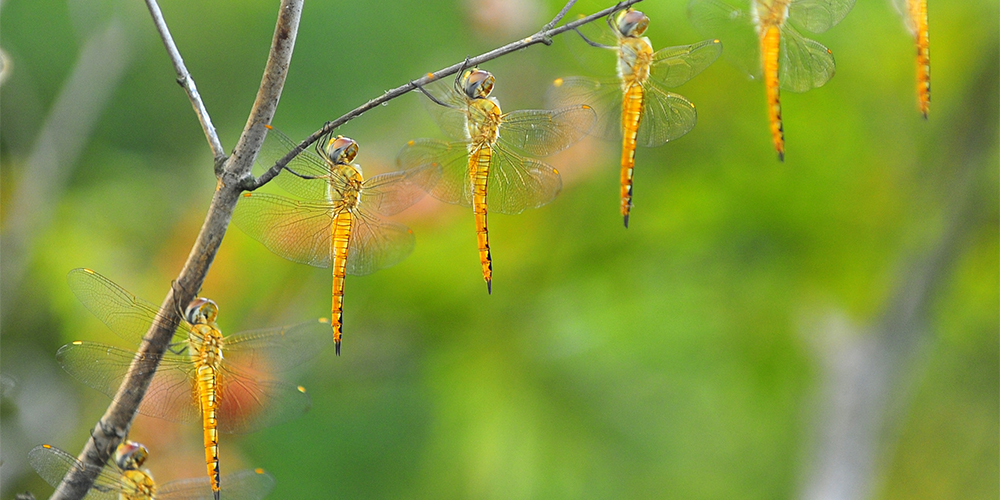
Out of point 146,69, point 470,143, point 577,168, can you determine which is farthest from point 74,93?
point 470,143

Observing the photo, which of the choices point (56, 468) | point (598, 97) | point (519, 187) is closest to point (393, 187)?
point (519, 187)

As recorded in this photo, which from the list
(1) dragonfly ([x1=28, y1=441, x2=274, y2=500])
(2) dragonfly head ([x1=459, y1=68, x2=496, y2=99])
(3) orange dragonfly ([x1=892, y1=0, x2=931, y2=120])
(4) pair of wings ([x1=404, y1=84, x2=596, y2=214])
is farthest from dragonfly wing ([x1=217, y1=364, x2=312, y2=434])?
(3) orange dragonfly ([x1=892, y1=0, x2=931, y2=120])

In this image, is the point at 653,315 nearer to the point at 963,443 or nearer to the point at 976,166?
the point at 976,166

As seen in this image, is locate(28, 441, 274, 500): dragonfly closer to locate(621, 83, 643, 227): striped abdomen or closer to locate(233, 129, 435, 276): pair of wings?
locate(233, 129, 435, 276): pair of wings

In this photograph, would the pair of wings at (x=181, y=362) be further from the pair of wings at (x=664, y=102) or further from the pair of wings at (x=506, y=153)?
the pair of wings at (x=664, y=102)

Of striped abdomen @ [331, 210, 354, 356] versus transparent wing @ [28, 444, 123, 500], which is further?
striped abdomen @ [331, 210, 354, 356]

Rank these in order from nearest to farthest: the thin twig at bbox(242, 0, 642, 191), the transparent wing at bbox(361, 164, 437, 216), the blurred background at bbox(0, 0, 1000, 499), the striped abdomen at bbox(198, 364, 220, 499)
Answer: the thin twig at bbox(242, 0, 642, 191) < the striped abdomen at bbox(198, 364, 220, 499) < the transparent wing at bbox(361, 164, 437, 216) < the blurred background at bbox(0, 0, 1000, 499)

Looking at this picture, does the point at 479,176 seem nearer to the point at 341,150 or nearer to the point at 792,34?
the point at 341,150
